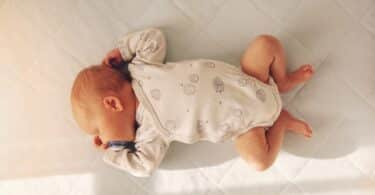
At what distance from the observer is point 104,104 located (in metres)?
1.10

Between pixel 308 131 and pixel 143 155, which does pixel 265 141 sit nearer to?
pixel 308 131

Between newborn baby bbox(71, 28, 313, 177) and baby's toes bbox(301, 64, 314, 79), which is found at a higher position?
baby's toes bbox(301, 64, 314, 79)

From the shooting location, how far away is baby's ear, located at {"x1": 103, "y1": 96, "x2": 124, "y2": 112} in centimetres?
110

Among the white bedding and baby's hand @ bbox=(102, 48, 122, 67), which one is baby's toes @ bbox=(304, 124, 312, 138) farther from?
baby's hand @ bbox=(102, 48, 122, 67)

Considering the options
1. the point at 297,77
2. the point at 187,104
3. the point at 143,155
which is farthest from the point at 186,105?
the point at 297,77

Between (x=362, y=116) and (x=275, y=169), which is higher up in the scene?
(x=362, y=116)

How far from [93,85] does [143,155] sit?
0.19 m

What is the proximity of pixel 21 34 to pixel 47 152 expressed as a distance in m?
0.31

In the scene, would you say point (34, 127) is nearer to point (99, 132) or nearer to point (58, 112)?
point (58, 112)

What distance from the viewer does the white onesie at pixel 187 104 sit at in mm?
1101

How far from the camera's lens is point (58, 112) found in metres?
1.27

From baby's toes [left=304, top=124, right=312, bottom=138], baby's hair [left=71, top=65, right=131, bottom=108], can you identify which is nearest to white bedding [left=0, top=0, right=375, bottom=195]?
baby's toes [left=304, top=124, right=312, bottom=138]

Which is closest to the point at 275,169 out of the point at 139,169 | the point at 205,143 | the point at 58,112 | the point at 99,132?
the point at 205,143

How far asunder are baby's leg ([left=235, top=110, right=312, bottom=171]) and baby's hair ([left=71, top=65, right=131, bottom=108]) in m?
0.31
